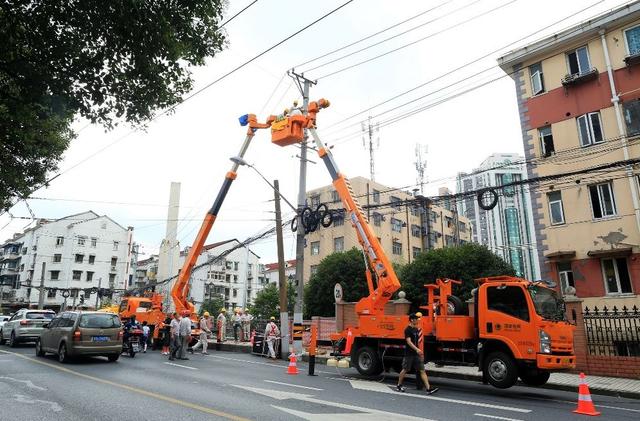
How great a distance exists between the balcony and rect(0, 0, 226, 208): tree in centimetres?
1806

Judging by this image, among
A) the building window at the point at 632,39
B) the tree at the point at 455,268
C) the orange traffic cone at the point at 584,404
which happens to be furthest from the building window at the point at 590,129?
the orange traffic cone at the point at 584,404

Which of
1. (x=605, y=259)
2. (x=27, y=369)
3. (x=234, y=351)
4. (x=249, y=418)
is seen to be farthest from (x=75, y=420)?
(x=605, y=259)

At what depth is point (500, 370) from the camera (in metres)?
10.9

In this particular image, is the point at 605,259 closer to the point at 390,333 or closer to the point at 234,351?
the point at 390,333

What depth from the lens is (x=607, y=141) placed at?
1958 cm

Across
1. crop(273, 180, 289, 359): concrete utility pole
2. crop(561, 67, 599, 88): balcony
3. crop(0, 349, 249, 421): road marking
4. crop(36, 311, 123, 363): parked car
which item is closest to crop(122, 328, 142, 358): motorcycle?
crop(36, 311, 123, 363): parked car

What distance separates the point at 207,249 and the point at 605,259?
6227 cm

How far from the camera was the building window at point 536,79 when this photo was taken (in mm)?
22281

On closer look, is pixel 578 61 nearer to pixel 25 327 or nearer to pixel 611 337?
pixel 611 337

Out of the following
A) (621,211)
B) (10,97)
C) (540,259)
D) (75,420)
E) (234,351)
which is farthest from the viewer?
(234,351)

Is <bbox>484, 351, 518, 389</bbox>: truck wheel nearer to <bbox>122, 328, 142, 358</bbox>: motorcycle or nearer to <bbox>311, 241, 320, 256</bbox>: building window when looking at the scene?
<bbox>122, 328, 142, 358</bbox>: motorcycle

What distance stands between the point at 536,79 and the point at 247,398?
67.6 ft

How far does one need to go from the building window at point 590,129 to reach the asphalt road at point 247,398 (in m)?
12.8

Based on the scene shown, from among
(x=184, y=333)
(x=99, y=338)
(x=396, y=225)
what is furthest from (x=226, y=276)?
(x=99, y=338)
